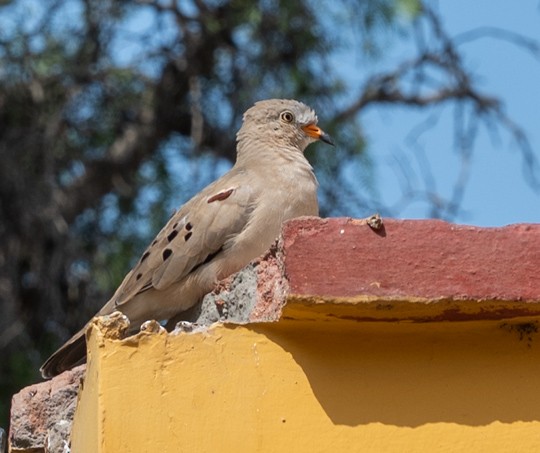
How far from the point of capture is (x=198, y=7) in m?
9.03

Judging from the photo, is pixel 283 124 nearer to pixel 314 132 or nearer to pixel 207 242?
pixel 314 132

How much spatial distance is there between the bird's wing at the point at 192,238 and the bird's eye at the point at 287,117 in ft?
3.82

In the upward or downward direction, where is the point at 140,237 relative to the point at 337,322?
upward

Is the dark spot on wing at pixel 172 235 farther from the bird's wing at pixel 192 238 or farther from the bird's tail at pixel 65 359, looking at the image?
the bird's tail at pixel 65 359

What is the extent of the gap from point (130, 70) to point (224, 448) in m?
5.83

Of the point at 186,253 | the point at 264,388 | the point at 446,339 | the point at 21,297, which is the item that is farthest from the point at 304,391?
the point at 21,297

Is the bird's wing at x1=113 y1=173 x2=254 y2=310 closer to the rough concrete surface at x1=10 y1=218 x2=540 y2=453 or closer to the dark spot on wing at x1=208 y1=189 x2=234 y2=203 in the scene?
the dark spot on wing at x1=208 y1=189 x2=234 y2=203

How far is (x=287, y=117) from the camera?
6.76 m

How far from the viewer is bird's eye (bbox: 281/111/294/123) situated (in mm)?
6742

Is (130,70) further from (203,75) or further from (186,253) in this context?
(186,253)

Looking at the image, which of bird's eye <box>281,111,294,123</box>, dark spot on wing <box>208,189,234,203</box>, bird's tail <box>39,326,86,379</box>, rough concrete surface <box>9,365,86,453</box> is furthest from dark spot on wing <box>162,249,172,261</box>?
bird's eye <box>281,111,294,123</box>

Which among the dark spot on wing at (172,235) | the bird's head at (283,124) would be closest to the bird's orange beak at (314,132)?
the bird's head at (283,124)

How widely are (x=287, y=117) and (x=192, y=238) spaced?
151 centimetres

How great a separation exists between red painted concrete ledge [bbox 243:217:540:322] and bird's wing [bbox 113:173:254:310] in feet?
6.29
